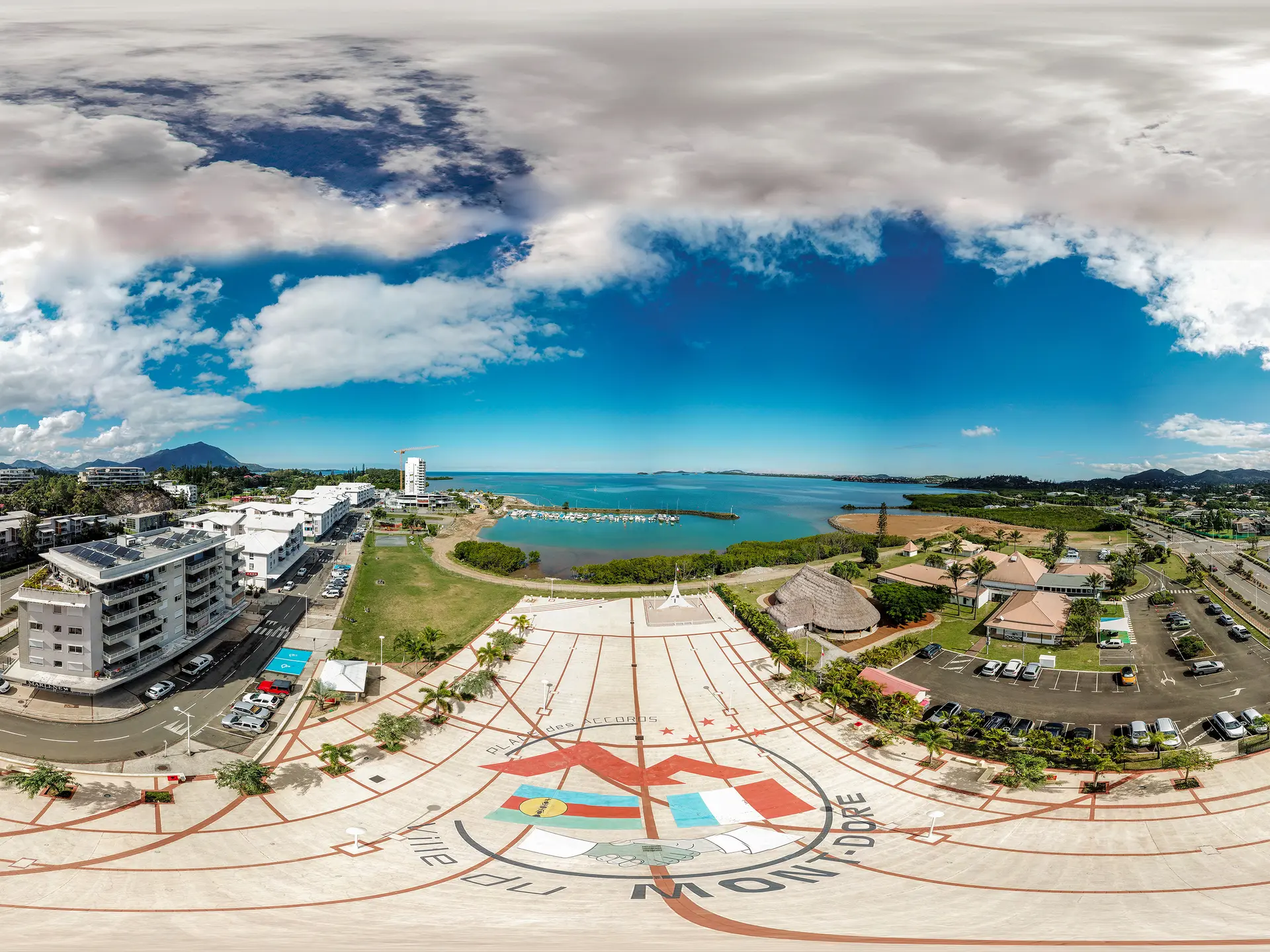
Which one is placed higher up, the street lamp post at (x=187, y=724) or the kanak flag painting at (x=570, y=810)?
the kanak flag painting at (x=570, y=810)

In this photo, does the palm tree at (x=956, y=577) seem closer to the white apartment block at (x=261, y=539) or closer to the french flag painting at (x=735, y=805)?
the french flag painting at (x=735, y=805)

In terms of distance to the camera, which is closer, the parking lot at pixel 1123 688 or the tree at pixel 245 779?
the tree at pixel 245 779

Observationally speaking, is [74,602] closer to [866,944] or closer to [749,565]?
[866,944]

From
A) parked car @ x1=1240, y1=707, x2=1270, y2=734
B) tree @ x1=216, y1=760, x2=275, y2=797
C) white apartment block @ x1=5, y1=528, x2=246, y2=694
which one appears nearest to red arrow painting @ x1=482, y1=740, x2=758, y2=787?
tree @ x1=216, y1=760, x2=275, y2=797

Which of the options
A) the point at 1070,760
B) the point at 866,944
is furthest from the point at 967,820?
the point at 866,944

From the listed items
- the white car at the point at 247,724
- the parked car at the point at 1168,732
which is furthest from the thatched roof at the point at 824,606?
the white car at the point at 247,724

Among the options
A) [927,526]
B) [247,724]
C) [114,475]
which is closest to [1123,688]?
[247,724]

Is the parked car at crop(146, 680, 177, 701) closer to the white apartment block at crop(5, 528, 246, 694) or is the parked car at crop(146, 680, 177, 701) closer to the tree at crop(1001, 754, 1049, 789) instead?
the white apartment block at crop(5, 528, 246, 694)
